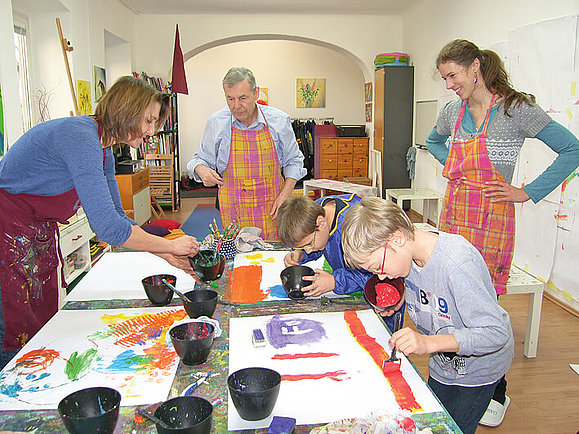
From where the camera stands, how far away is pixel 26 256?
69.2 inches

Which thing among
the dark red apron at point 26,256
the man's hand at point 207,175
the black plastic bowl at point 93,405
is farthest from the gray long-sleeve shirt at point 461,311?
the man's hand at point 207,175

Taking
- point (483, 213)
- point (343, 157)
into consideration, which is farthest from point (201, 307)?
point (343, 157)

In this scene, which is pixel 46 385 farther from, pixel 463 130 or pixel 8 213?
pixel 463 130

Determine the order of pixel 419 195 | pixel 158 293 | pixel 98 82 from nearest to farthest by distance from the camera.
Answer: pixel 158 293, pixel 98 82, pixel 419 195

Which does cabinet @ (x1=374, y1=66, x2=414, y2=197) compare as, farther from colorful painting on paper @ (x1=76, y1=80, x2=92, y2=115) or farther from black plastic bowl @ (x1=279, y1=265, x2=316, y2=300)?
black plastic bowl @ (x1=279, y1=265, x2=316, y2=300)

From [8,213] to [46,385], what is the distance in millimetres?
757

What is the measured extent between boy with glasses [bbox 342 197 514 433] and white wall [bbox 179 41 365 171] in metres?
9.31

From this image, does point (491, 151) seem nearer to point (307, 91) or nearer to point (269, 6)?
point (269, 6)

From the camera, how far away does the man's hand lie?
8.69 feet

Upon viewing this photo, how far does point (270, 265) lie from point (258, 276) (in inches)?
6.0

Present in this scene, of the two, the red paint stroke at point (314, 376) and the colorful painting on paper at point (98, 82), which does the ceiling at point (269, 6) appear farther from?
the red paint stroke at point (314, 376)

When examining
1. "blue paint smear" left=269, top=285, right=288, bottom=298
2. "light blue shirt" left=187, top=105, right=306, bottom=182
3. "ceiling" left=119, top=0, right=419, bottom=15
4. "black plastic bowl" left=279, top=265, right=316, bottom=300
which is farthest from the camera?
"ceiling" left=119, top=0, right=419, bottom=15

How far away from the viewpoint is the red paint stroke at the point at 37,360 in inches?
51.6

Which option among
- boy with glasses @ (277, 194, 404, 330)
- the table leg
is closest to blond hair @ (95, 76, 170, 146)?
boy with glasses @ (277, 194, 404, 330)
